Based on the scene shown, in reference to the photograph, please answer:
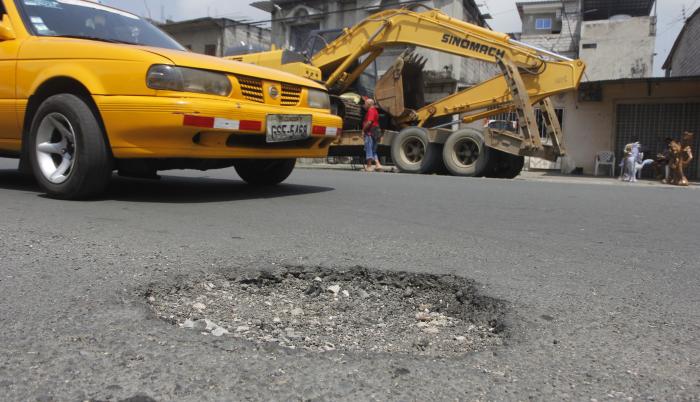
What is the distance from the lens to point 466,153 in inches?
450

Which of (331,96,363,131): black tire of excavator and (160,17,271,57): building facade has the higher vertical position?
(160,17,271,57): building facade

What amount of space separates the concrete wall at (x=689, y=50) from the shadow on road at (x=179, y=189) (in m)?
20.5

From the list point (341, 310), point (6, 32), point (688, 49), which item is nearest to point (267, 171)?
point (6, 32)

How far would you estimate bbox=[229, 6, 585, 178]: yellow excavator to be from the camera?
10.8 m

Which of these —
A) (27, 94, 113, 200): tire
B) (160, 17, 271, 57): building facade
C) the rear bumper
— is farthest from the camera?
(160, 17, 271, 57): building facade

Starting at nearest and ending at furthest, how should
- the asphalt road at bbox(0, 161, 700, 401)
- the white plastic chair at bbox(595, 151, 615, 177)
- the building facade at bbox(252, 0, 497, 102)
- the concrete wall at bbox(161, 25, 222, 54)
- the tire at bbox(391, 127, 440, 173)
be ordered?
the asphalt road at bbox(0, 161, 700, 401), the tire at bbox(391, 127, 440, 173), the white plastic chair at bbox(595, 151, 615, 177), the building facade at bbox(252, 0, 497, 102), the concrete wall at bbox(161, 25, 222, 54)

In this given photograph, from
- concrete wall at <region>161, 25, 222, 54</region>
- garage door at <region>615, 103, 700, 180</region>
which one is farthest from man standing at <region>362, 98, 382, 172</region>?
concrete wall at <region>161, 25, 222, 54</region>

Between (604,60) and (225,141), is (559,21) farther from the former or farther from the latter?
(225,141)

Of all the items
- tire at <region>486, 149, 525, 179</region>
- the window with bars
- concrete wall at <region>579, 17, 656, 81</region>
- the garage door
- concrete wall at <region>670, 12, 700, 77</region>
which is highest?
the window with bars

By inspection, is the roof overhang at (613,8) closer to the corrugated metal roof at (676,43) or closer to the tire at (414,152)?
the corrugated metal roof at (676,43)

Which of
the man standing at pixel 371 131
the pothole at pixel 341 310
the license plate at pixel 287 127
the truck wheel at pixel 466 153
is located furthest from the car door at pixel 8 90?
the truck wheel at pixel 466 153

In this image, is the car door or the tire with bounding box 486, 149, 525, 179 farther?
the tire with bounding box 486, 149, 525, 179

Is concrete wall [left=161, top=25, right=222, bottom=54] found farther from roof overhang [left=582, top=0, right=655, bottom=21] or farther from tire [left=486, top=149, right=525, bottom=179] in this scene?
tire [left=486, top=149, right=525, bottom=179]

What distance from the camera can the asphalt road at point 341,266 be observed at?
62.1 inches
